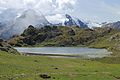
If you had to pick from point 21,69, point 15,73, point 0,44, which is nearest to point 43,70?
point 21,69

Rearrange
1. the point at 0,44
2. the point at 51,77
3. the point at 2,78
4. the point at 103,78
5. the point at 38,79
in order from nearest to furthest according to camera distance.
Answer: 1. the point at 2,78
2. the point at 38,79
3. the point at 51,77
4. the point at 103,78
5. the point at 0,44

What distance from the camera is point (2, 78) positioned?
45.4 metres

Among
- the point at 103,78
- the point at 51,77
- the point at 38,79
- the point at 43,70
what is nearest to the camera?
the point at 38,79

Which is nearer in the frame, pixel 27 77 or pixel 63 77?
pixel 27 77

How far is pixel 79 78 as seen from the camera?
175 ft

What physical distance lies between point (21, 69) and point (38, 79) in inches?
353

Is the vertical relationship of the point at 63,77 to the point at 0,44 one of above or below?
below

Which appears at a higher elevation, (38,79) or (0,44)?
(0,44)

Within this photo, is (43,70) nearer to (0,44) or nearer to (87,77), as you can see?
(87,77)

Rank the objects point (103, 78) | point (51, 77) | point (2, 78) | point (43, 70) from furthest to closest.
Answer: point (43, 70), point (103, 78), point (51, 77), point (2, 78)

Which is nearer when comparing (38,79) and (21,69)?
(38,79)

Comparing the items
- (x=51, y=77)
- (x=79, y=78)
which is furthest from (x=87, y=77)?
(x=51, y=77)

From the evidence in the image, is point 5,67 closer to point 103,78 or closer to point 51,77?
point 51,77

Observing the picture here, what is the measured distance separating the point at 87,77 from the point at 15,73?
1294cm
